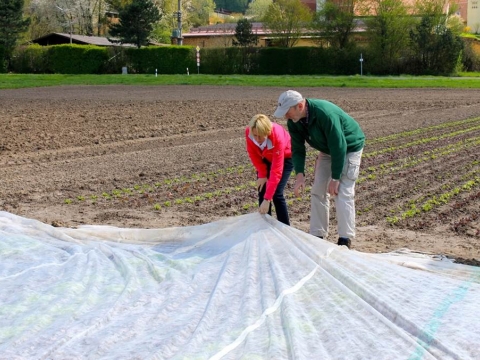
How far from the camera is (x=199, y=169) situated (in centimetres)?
1101

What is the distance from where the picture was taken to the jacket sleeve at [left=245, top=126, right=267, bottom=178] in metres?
6.29

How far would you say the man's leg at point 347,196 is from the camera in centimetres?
616

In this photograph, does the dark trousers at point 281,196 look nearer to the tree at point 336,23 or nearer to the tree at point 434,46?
the tree at point 434,46

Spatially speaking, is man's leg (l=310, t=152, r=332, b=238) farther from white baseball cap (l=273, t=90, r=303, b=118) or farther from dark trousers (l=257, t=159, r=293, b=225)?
white baseball cap (l=273, t=90, r=303, b=118)

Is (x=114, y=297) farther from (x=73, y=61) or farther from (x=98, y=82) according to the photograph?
(x=73, y=61)

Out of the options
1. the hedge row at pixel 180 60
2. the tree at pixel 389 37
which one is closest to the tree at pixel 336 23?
the tree at pixel 389 37

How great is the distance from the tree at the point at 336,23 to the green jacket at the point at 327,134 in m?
38.7

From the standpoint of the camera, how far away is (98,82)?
3450 centimetres

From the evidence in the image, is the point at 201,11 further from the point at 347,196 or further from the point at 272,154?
the point at 347,196

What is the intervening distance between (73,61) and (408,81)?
2297 cm

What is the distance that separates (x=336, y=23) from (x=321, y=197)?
39988 mm

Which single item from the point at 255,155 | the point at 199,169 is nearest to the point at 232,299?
the point at 255,155

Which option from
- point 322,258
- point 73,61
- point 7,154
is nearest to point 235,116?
point 7,154

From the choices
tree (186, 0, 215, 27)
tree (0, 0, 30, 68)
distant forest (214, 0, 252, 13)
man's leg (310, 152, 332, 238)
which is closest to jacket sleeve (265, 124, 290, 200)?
man's leg (310, 152, 332, 238)
